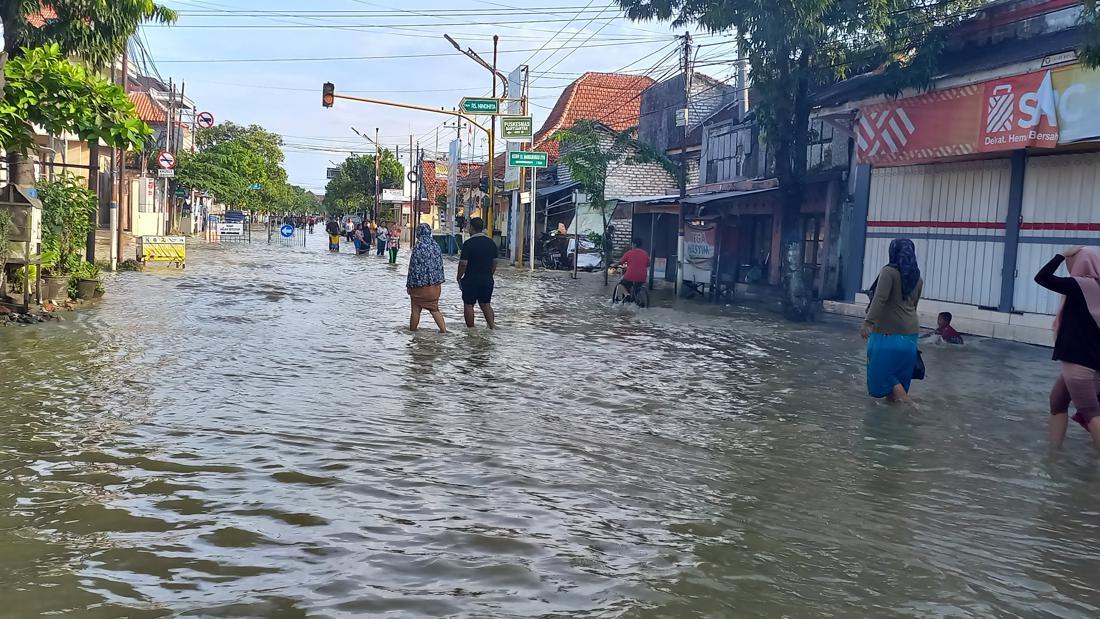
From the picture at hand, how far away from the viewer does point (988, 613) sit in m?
4.18

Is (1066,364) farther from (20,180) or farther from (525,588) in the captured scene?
(20,180)

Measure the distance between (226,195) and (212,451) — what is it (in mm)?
50169

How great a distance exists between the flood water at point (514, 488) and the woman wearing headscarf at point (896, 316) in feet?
1.89

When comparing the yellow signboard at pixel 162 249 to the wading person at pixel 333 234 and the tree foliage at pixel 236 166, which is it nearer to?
the wading person at pixel 333 234

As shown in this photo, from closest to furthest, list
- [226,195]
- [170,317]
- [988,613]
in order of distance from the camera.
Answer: [988,613] → [170,317] → [226,195]

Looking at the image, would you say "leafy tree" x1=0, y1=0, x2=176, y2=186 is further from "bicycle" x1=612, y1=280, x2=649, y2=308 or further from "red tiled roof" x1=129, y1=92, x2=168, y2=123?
"red tiled roof" x1=129, y1=92, x2=168, y2=123

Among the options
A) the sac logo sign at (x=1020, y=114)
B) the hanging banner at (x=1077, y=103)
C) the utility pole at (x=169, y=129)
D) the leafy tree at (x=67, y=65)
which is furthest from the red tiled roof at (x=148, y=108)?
the hanging banner at (x=1077, y=103)

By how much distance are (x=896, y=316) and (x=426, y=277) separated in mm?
6877

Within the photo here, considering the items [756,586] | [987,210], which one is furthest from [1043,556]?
[987,210]

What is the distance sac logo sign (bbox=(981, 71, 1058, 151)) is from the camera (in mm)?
13867

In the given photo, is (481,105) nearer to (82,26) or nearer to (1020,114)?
(82,26)

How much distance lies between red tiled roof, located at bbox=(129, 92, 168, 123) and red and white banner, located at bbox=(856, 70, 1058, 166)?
38.6 meters

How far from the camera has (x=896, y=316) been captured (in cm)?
884

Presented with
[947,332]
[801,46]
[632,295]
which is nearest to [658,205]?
[632,295]
